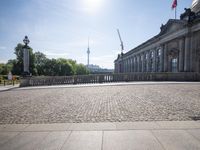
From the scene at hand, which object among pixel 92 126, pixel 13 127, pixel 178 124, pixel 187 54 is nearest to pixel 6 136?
pixel 13 127

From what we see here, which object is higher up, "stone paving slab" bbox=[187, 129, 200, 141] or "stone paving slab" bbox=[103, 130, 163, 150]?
"stone paving slab" bbox=[187, 129, 200, 141]

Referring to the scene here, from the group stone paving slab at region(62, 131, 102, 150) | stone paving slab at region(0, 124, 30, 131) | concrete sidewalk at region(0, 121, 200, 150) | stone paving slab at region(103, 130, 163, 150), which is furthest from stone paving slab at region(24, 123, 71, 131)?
stone paving slab at region(103, 130, 163, 150)

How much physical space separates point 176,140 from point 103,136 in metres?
2.00

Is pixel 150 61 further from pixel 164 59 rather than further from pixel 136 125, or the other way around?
pixel 136 125

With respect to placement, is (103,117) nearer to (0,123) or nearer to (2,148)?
(2,148)

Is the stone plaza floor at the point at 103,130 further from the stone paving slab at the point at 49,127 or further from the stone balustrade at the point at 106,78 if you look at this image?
the stone balustrade at the point at 106,78

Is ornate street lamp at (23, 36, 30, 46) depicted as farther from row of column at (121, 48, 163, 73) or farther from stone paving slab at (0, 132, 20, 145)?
row of column at (121, 48, 163, 73)

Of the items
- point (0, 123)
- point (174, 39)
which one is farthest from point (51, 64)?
point (0, 123)

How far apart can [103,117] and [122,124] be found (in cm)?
107

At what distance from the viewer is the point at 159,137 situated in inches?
182

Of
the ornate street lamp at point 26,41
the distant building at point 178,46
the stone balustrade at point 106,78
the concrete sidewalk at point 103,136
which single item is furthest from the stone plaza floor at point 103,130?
the distant building at point 178,46

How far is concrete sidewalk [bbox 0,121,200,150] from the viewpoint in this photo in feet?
13.7

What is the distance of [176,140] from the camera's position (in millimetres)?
4391

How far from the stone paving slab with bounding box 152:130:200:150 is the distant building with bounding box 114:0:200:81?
28.2 metres
